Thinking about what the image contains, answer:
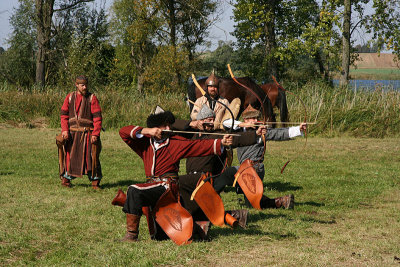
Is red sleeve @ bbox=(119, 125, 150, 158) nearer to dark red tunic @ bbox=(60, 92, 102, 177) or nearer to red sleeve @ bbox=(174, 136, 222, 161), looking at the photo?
red sleeve @ bbox=(174, 136, 222, 161)

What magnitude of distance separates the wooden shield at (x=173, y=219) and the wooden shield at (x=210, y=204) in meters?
0.17

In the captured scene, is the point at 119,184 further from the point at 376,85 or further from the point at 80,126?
the point at 376,85

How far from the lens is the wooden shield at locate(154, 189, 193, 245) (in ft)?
15.9

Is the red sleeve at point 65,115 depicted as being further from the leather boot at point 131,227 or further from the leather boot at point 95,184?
the leather boot at point 131,227

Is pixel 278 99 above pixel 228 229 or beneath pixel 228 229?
above

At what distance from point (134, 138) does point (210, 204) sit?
0.94 m

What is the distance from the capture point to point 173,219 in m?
4.88

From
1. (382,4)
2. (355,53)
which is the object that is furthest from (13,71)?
(382,4)

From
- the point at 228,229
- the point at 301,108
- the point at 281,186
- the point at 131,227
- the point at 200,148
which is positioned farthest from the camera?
the point at 301,108

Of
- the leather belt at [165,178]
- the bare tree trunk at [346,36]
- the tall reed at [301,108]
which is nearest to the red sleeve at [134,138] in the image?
the leather belt at [165,178]

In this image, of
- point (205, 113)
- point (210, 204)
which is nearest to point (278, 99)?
point (205, 113)

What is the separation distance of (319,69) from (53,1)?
16.2 meters

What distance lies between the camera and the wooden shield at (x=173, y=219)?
4.86m

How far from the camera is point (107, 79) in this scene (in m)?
35.1
